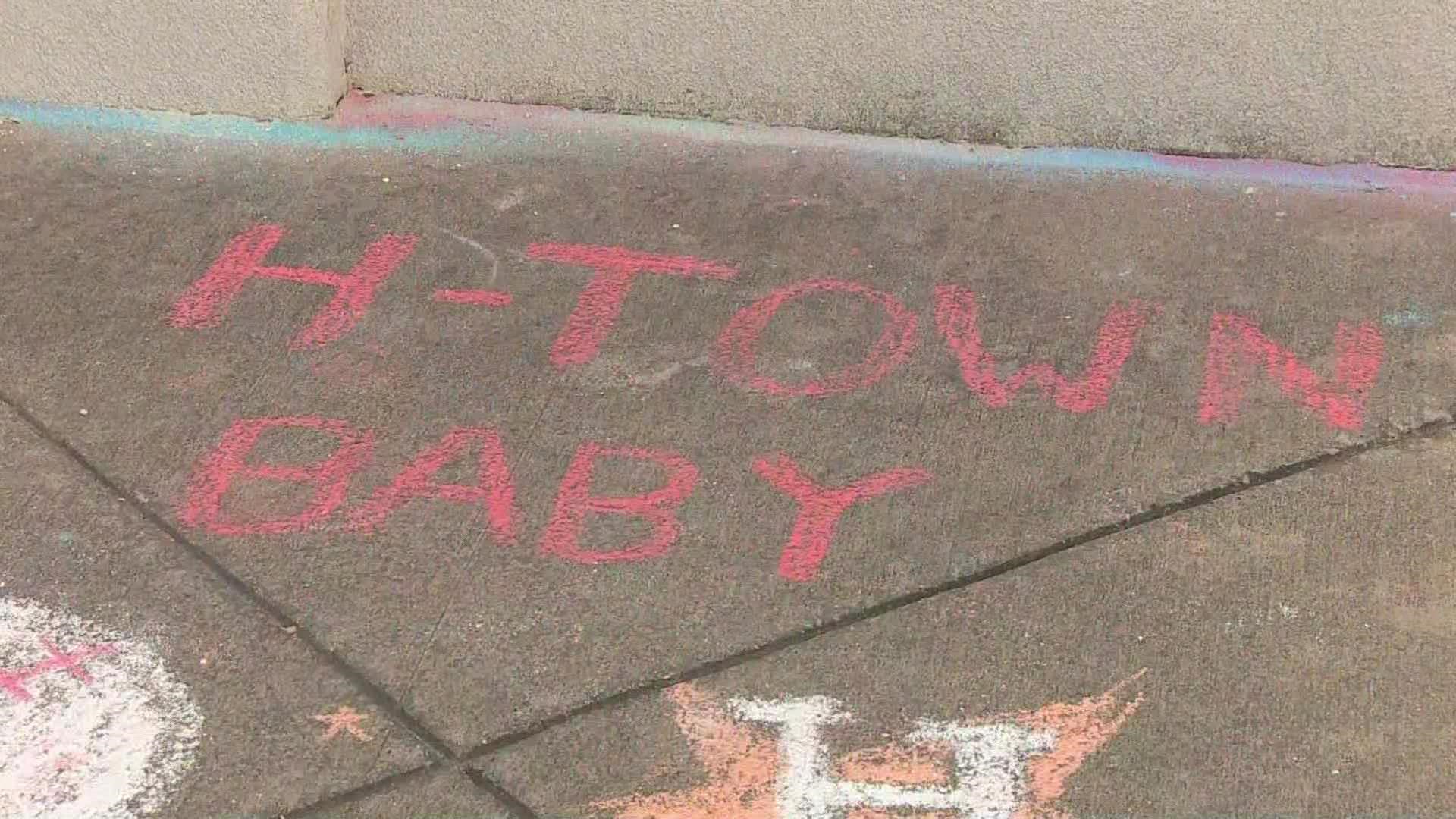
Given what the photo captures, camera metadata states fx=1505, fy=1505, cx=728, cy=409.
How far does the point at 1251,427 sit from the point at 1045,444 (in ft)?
1.50

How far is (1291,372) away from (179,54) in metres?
3.15

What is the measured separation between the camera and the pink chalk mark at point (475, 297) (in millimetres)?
3658

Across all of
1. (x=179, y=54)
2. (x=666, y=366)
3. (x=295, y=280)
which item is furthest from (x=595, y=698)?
(x=179, y=54)

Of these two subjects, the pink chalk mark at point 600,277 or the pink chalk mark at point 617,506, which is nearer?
the pink chalk mark at point 617,506

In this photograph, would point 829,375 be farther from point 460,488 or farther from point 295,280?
point 295,280

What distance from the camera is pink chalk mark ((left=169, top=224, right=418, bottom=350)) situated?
357 centimetres

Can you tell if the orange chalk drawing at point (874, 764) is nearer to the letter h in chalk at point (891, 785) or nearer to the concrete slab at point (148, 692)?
the letter h in chalk at point (891, 785)

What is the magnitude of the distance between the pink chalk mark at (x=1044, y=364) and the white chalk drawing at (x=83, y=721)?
5.91 ft

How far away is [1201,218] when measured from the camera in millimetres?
3971

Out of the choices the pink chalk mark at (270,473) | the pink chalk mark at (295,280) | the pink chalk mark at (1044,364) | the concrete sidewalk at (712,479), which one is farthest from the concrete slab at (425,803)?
the pink chalk mark at (1044,364)

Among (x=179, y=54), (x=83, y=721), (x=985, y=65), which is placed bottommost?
(x=83, y=721)

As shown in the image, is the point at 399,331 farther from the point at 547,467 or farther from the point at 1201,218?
the point at 1201,218

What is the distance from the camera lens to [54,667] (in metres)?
2.71

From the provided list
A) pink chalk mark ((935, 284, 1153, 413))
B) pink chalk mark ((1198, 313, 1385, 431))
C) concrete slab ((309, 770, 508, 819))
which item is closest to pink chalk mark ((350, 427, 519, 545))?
concrete slab ((309, 770, 508, 819))
